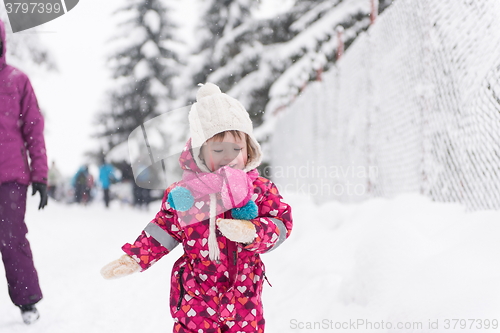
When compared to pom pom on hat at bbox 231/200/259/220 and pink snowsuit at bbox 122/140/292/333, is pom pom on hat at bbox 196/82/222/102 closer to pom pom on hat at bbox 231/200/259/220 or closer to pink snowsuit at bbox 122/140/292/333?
pink snowsuit at bbox 122/140/292/333

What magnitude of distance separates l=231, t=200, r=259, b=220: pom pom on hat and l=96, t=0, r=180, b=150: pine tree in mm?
18183

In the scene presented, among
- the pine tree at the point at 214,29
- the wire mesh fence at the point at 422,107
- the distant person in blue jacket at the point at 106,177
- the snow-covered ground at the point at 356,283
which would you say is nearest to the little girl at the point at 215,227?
the snow-covered ground at the point at 356,283

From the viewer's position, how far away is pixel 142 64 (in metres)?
19.9

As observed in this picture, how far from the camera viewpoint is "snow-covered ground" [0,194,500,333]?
2.13 meters

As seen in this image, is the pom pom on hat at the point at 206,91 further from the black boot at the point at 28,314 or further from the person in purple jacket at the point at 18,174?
the black boot at the point at 28,314

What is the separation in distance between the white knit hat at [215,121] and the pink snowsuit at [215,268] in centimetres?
9

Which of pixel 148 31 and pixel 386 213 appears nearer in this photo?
pixel 386 213

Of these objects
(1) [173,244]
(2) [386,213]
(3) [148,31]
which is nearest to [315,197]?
(2) [386,213]

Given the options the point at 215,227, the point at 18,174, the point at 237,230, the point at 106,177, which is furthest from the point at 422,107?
the point at 106,177

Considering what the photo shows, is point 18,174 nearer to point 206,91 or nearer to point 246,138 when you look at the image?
point 206,91

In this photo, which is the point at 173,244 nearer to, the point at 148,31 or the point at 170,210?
the point at 170,210

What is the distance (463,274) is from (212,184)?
1304 mm

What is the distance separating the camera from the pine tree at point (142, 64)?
65.1 ft

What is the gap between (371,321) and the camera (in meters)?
2.52
